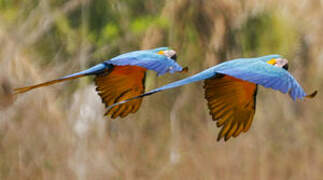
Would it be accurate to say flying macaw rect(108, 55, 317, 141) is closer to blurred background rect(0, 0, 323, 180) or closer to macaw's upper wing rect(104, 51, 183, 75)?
macaw's upper wing rect(104, 51, 183, 75)

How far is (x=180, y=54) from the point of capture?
1418 mm

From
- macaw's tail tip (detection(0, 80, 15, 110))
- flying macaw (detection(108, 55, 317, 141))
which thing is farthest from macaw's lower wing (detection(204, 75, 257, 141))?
macaw's tail tip (detection(0, 80, 15, 110))

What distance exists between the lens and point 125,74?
0.69m

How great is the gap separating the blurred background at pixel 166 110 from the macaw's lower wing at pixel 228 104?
74 centimetres

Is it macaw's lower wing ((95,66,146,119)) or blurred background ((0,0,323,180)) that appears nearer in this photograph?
macaw's lower wing ((95,66,146,119))

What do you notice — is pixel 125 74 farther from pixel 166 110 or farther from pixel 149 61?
pixel 166 110

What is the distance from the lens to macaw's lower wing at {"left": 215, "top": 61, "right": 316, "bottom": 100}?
0.57 m

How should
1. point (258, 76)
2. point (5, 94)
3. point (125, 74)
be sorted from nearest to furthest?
point (258, 76)
point (125, 74)
point (5, 94)

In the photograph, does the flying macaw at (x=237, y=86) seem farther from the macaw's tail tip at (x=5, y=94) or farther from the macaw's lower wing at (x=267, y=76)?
the macaw's tail tip at (x=5, y=94)

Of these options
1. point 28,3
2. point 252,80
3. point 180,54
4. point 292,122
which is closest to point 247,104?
point 252,80

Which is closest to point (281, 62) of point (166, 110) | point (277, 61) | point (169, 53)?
point (277, 61)

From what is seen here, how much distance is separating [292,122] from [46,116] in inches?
26.8

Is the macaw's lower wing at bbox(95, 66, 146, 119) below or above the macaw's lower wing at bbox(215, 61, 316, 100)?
above

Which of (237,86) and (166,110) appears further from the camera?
(166,110)
